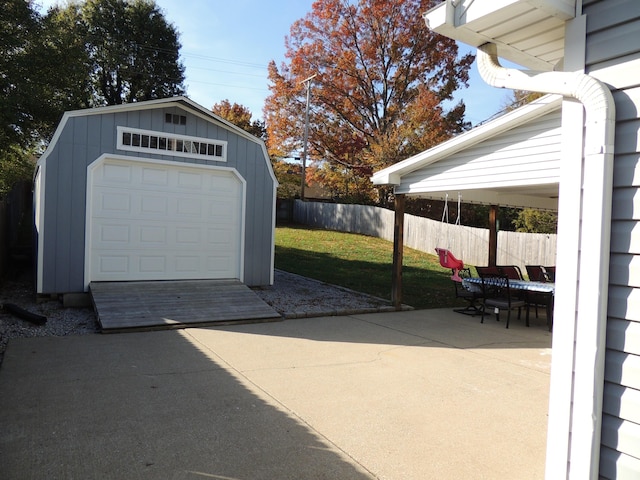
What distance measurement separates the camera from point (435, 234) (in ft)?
60.3

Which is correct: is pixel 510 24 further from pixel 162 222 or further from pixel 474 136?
pixel 162 222

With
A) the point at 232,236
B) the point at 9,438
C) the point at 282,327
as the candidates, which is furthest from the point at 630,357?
the point at 232,236

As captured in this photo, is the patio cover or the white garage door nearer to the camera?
the patio cover

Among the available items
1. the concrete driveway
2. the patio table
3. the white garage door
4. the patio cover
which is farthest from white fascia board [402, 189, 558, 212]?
the white garage door

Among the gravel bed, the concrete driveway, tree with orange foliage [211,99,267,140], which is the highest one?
tree with orange foliage [211,99,267,140]

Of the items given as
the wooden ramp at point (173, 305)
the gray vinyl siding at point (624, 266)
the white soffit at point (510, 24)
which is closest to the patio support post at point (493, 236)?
the wooden ramp at point (173, 305)

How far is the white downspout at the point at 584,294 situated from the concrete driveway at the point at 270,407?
2.98ft

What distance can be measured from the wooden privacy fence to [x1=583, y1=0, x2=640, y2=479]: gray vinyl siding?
13.9m

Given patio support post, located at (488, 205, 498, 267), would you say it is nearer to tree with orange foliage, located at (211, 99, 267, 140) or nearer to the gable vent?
the gable vent

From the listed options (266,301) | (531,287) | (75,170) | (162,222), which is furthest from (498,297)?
(75,170)

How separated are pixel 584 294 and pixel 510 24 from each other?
1481 millimetres

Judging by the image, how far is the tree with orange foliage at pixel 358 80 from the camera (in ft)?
77.7

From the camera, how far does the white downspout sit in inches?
85.4

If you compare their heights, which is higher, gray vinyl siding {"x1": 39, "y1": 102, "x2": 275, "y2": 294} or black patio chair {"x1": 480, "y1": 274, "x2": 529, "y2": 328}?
gray vinyl siding {"x1": 39, "y1": 102, "x2": 275, "y2": 294}
